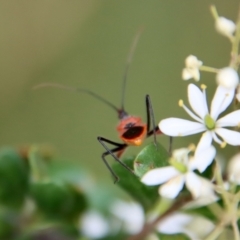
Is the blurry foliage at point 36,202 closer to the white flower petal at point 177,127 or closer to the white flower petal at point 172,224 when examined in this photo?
the white flower petal at point 172,224

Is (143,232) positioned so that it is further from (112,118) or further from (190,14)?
(190,14)

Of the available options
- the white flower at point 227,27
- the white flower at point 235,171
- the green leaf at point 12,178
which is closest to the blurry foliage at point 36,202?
the green leaf at point 12,178

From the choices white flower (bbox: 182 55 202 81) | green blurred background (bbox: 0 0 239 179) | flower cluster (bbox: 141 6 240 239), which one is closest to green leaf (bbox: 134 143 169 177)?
flower cluster (bbox: 141 6 240 239)

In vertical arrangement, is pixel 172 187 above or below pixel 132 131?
below

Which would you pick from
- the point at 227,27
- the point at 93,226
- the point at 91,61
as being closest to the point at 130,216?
the point at 93,226

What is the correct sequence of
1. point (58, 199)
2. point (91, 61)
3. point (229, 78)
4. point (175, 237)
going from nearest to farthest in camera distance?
1. point (229, 78)
2. point (175, 237)
3. point (58, 199)
4. point (91, 61)

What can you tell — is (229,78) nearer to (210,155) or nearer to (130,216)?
(210,155)
